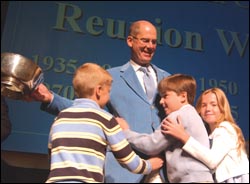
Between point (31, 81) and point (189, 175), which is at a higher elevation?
point (31, 81)

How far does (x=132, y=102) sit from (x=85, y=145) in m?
0.30

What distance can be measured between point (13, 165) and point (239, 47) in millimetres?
1153

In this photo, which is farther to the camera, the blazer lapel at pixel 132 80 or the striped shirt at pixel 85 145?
the blazer lapel at pixel 132 80

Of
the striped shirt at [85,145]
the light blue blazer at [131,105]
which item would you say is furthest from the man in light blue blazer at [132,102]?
the striped shirt at [85,145]

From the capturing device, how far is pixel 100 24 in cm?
173

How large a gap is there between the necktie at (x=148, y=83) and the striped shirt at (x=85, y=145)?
0.95ft

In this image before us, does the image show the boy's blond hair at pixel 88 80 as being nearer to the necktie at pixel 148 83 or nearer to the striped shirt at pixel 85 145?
the striped shirt at pixel 85 145

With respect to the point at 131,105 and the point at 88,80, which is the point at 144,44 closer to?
the point at 131,105

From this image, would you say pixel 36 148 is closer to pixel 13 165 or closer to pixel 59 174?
pixel 13 165

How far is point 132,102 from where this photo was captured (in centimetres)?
124

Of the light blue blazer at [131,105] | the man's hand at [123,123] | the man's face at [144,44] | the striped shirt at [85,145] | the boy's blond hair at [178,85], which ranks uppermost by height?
the man's face at [144,44]

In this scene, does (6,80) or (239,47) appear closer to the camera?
(6,80)

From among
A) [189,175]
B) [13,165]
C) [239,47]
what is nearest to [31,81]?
[13,165]

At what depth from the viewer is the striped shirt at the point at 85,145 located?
963mm
